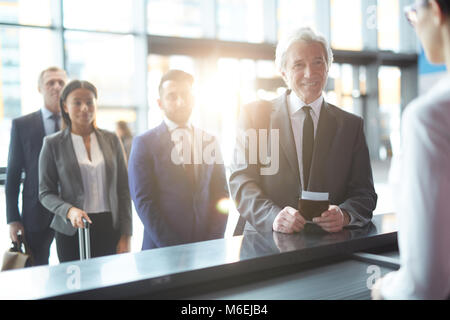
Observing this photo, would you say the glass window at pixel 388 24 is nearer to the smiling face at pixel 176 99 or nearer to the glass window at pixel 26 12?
the glass window at pixel 26 12

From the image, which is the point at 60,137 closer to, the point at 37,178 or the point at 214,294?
the point at 37,178

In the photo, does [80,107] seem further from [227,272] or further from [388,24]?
[388,24]

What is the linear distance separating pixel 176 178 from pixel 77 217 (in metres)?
0.54

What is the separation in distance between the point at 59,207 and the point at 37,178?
49 cm

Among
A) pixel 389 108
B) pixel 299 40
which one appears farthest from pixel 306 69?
pixel 389 108

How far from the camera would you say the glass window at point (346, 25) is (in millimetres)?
10742

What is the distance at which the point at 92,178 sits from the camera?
2.70 m

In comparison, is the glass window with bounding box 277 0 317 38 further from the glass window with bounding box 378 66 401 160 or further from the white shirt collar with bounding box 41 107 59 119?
the white shirt collar with bounding box 41 107 59 119

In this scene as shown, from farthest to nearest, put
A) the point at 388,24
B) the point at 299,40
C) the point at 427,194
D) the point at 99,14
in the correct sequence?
1. the point at 388,24
2. the point at 99,14
3. the point at 299,40
4. the point at 427,194

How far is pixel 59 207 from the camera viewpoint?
246 cm

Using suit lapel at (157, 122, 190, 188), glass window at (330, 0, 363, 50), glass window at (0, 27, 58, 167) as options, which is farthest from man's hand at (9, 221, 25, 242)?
glass window at (330, 0, 363, 50)

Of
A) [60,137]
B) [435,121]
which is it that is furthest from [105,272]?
[60,137]

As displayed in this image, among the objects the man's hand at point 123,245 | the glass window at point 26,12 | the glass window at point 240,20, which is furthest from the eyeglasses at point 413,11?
the glass window at point 240,20

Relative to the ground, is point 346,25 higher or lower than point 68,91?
higher
